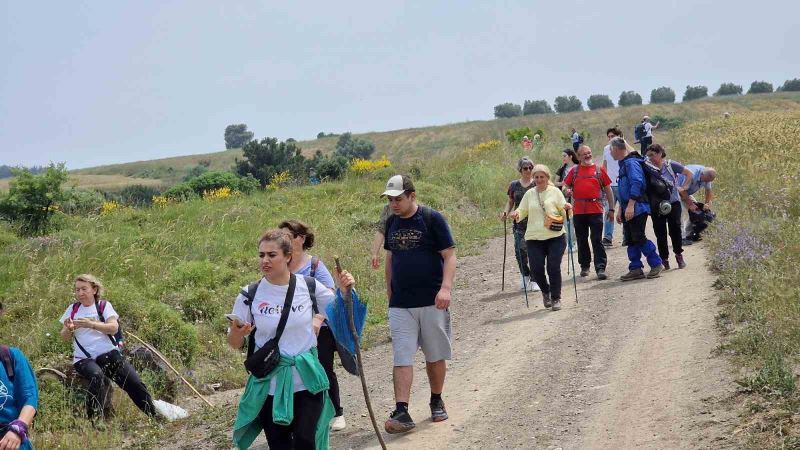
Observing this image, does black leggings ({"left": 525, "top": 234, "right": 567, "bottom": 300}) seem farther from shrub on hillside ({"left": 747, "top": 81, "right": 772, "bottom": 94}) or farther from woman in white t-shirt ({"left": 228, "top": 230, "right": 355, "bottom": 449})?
shrub on hillside ({"left": 747, "top": 81, "right": 772, "bottom": 94})

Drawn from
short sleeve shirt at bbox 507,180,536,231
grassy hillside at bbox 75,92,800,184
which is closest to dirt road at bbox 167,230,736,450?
→ short sleeve shirt at bbox 507,180,536,231

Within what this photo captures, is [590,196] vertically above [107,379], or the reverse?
[590,196]

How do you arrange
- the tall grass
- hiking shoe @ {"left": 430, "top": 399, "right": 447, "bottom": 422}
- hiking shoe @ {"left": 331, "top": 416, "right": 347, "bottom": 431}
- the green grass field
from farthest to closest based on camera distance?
the green grass field, hiking shoe @ {"left": 331, "top": 416, "right": 347, "bottom": 431}, hiking shoe @ {"left": 430, "top": 399, "right": 447, "bottom": 422}, the tall grass

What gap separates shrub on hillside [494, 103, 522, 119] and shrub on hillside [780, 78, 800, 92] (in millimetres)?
30359

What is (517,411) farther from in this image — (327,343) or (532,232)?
(532,232)

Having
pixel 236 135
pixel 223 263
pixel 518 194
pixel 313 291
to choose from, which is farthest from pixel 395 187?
pixel 236 135

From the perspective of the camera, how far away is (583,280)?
13.4 m

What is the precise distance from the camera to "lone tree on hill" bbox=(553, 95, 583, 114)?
11306 cm

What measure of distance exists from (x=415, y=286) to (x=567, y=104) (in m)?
109

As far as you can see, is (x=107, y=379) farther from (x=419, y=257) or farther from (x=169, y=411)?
(x=419, y=257)

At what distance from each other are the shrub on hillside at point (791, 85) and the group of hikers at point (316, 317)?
100058 mm

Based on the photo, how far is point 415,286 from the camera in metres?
7.41

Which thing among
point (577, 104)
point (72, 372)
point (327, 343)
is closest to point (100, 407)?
point (72, 372)

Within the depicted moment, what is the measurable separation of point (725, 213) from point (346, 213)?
27.3 feet
